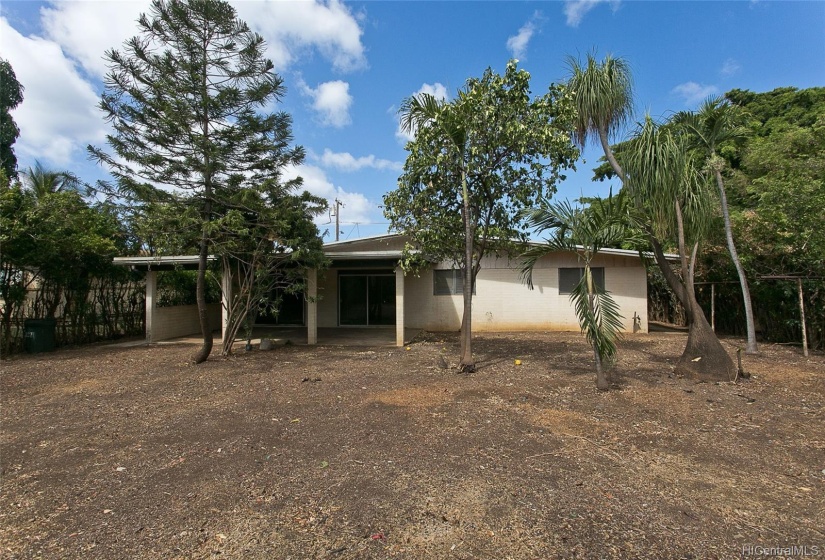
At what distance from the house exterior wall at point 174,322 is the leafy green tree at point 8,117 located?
9.48m

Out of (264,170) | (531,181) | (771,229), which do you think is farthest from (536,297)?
(264,170)

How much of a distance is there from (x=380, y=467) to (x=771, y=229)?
428 inches

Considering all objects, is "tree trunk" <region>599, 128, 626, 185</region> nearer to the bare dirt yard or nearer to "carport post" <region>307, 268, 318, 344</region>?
the bare dirt yard

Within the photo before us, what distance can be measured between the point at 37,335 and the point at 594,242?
39.9ft

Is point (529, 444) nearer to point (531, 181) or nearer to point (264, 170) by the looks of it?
point (531, 181)

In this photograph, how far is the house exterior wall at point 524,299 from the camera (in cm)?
1333

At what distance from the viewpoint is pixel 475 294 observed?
14.0 metres

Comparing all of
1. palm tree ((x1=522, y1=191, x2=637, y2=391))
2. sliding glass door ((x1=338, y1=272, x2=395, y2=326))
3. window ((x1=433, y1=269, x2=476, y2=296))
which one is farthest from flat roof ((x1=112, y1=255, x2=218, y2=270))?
palm tree ((x1=522, y1=191, x2=637, y2=391))

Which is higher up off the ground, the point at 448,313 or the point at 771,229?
the point at 771,229

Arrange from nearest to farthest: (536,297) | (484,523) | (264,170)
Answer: (484,523), (264,170), (536,297)

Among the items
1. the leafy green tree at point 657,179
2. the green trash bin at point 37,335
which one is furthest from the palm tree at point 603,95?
the green trash bin at point 37,335

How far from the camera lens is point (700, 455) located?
374 centimetres

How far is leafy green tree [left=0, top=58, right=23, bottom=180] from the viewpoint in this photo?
16000 millimetres

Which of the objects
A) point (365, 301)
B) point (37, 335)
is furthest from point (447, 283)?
point (37, 335)
